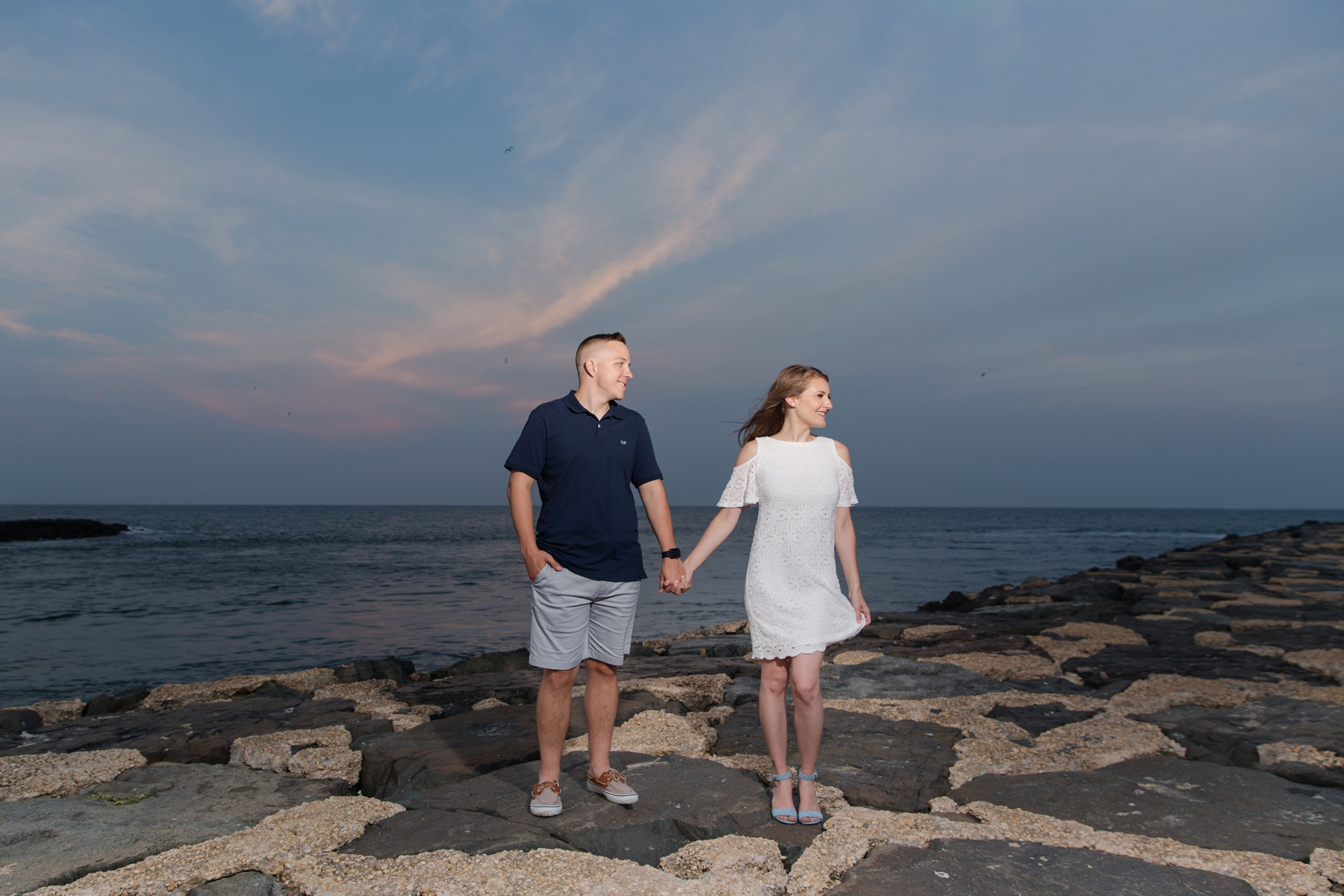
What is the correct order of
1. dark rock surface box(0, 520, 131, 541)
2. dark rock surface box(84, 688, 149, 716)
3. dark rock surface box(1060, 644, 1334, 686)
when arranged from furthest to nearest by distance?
1. dark rock surface box(0, 520, 131, 541)
2. dark rock surface box(84, 688, 149, 716)
3. dark rock surface box(1060, 644, 1334, 686)

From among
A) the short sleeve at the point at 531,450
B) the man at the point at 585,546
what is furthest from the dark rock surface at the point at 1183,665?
the short sleeve at the point at 531,450

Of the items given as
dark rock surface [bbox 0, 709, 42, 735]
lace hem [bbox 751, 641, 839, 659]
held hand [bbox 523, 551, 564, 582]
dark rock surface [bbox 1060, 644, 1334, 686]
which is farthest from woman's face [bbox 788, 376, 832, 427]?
dark rock surface [bbox 0, 709, 42, 735]

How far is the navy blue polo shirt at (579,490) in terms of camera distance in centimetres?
304

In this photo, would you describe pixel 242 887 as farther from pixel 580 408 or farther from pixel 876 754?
pixel 876 754

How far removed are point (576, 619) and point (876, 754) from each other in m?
1.71

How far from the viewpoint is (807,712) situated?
3.02 meters

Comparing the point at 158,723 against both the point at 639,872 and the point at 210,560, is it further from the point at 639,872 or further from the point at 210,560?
the point at 210,560

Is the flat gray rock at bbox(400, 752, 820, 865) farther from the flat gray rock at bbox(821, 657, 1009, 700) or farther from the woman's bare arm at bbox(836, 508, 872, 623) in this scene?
the flat gray rock at bbox(821, 657, 1009, 700)

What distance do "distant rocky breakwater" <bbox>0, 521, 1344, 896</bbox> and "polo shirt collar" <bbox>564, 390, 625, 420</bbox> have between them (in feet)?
5.05

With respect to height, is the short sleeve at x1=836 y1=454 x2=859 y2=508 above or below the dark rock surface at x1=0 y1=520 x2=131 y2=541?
above

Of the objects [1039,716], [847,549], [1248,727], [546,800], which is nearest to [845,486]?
[847,549]

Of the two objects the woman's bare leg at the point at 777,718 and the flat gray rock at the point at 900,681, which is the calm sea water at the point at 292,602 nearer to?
the flat gray rock at the point at 900,681

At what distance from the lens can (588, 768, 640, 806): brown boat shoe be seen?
10.0 feet

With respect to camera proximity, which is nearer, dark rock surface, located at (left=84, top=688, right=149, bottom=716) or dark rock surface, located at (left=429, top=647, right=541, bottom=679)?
dark rock surface, located at (left=84, top=688, right=149, bottom=716)
